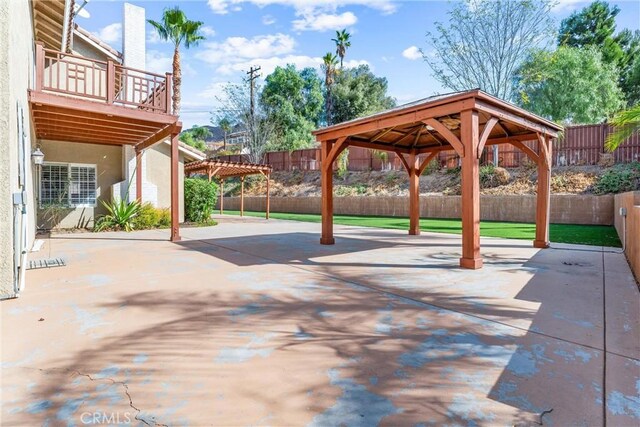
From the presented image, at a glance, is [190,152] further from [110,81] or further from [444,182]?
[444,182]

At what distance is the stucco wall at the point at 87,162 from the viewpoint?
11172mm

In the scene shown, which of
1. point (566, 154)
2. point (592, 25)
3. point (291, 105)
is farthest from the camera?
point (291, 105)

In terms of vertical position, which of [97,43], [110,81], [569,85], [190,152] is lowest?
[190,152]

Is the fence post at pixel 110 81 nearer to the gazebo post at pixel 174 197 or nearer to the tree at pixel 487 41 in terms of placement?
the gazebo post at pixel 174 197

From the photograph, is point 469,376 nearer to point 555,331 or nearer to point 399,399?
point 399,399

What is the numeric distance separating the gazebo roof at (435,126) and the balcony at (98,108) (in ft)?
13.5

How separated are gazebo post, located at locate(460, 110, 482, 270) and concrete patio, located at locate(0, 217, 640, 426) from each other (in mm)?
298

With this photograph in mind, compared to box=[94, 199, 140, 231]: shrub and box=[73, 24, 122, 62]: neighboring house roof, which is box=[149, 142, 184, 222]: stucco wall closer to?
box=[94, 199, 140, 231]: shrub

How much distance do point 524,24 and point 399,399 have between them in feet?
69.4

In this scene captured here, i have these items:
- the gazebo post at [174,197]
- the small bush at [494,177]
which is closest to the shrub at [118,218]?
the gazebo post at [174,197]

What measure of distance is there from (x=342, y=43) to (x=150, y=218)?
82.3ft

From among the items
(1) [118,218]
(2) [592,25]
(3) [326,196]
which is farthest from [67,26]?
(2) [592,25]

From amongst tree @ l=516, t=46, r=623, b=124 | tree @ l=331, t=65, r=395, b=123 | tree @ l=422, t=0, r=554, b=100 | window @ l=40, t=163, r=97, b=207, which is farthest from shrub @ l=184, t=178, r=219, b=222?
tree @ l=331, t=65, r=395, b=123

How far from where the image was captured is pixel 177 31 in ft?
58.7
